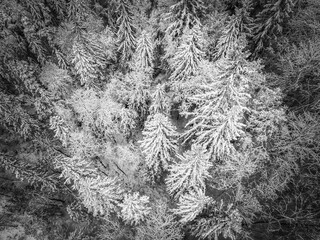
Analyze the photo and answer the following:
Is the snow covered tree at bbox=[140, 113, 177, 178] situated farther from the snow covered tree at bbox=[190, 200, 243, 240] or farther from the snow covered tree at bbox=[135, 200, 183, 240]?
the snow covered tree at bbox=[190, 200, 243, 240]

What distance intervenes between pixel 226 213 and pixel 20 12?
4249 centimetres

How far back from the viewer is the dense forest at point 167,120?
1700cm

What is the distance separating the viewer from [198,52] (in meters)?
20.8

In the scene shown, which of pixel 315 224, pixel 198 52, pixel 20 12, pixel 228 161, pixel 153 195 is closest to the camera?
pixel 315 224

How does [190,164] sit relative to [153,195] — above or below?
above

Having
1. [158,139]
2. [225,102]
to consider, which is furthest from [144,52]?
[225,102]

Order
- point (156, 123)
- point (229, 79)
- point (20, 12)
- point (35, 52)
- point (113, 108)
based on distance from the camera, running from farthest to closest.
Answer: point (20, 12) → point (35, 52) → point (113, 108) → point (156, 123) → point (229, 79)

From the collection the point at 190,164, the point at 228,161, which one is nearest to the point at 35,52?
the point at 190,164

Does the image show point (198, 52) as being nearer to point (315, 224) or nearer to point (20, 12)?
point (315, 224)

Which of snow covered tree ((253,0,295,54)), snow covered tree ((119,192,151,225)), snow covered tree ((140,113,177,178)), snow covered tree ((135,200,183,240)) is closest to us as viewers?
snow covered tree ((140,113,177,178))

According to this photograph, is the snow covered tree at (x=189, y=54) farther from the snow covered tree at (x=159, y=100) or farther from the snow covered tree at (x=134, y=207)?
the snow covered tree at (x=134, y=207)

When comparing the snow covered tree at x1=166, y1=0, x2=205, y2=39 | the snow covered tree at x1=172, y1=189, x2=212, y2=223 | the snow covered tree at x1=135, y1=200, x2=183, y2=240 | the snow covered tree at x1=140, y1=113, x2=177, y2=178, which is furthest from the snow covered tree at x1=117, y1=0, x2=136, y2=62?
the snow covered tree at x1=135, y1=200, x2=183, y2=240

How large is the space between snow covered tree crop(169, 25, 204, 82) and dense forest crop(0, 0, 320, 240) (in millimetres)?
138

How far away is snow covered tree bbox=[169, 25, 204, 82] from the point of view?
65.3 ft
